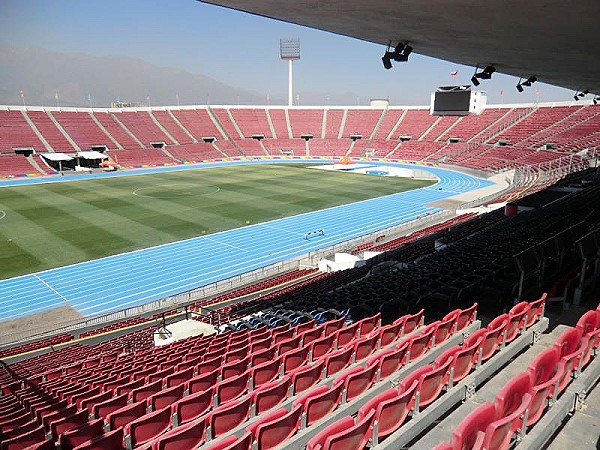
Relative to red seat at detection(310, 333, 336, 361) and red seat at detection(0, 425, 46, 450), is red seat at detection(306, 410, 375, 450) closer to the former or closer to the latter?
red seat at detection(310, 333, 336, 361)

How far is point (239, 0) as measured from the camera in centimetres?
616

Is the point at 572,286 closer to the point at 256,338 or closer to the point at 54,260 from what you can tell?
the point at 256,338

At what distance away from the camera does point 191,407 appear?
5066 millimetres

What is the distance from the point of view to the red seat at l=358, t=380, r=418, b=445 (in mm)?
3898

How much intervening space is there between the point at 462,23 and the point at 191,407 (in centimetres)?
732

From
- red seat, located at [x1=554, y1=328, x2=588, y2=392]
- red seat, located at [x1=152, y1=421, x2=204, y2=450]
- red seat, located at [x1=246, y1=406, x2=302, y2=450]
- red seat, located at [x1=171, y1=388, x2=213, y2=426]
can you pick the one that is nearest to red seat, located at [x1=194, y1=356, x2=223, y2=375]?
red seat, located at [x1=171, y1=388, x2=213, y2=426]

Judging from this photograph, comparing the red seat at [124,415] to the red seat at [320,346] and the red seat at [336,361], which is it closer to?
the red seat at [336,361]

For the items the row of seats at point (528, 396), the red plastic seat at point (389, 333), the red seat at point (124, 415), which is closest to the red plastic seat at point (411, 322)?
the red plastic seat at point (389, 333)

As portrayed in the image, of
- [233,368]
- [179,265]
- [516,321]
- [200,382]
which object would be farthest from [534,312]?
[179,265]

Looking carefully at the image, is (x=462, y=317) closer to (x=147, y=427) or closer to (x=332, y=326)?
(x=332, y=326)

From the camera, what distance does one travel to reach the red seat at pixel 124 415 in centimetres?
493

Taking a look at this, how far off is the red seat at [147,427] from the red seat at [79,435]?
1.30 ft

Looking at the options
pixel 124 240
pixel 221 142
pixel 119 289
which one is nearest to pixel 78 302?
pixel 119 289

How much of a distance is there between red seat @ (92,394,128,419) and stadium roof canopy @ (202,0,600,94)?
5.31 meters
